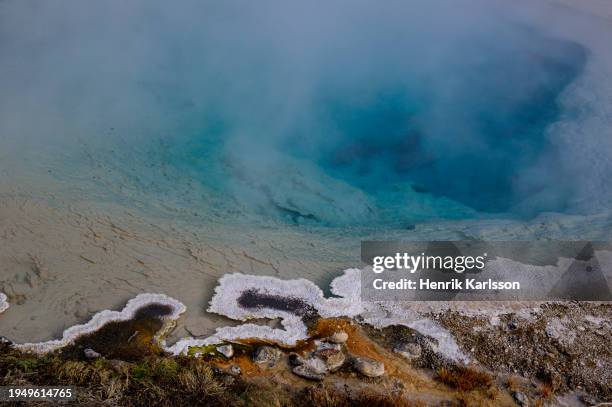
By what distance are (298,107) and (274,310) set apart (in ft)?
18.1

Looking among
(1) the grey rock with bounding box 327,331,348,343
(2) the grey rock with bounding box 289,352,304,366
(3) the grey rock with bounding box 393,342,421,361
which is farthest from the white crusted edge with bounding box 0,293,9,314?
(3) the grey rock with bounding box 393,342,421,361

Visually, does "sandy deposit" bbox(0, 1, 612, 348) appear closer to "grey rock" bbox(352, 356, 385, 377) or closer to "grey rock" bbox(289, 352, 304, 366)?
"grey rock" bbox(289, 352, 304, 366)

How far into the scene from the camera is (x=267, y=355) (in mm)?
5418

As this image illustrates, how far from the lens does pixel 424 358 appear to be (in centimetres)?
555

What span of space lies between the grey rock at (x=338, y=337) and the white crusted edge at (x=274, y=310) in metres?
0.28

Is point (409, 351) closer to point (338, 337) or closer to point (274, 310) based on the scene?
point (338, 337)

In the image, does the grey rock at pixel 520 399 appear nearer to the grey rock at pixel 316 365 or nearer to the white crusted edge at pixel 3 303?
the grey rock at pixel 316 365

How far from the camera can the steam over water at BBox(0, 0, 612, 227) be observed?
8.16m

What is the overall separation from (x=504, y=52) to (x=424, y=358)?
33.0 ft

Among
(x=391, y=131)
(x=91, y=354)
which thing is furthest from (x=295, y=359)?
(x=391, y=131)

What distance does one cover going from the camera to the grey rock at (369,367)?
525 centimetres

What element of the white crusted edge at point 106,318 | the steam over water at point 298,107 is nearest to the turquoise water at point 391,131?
the steam over water at point 298,107

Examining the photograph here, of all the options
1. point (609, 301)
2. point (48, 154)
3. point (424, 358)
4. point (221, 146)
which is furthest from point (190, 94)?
point (609, 301)

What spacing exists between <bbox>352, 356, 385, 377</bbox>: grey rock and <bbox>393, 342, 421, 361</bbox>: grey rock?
296 mm
